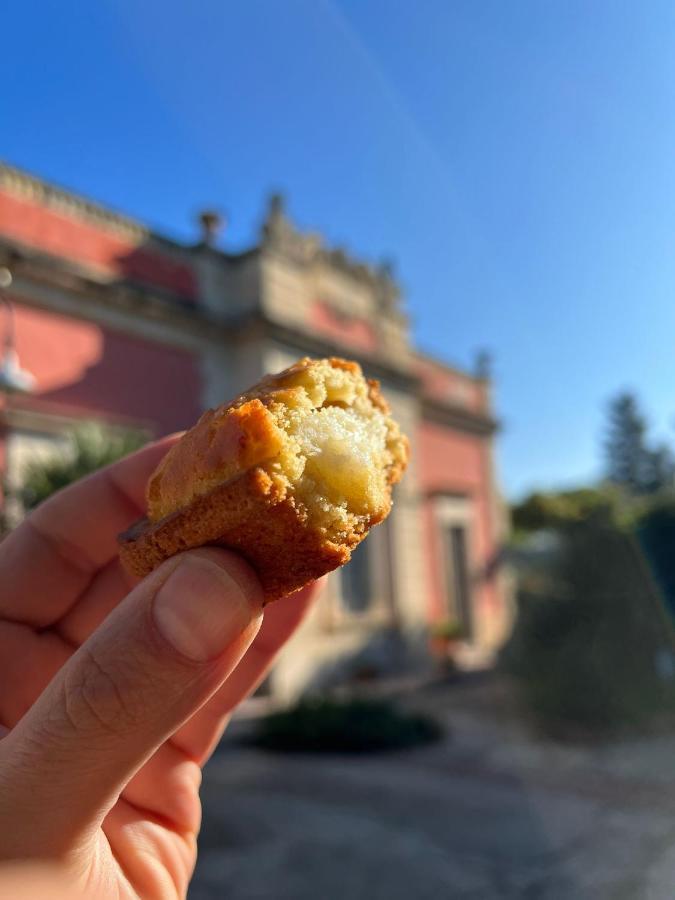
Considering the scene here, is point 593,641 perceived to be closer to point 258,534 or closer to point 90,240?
point 258,534

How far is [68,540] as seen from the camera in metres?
2.16

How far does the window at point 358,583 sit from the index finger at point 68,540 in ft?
35.3

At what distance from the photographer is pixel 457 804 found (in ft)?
19.8

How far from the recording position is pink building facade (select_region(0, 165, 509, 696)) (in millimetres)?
9242

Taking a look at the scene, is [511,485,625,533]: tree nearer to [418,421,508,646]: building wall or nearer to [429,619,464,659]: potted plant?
[418,421,508,646]: building wall

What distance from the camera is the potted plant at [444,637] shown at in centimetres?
1428

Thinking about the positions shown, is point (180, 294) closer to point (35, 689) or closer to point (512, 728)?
point (512, 728)

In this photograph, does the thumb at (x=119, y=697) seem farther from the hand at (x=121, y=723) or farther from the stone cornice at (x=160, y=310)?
the stone cornice at (x=160, y=310)

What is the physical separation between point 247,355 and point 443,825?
25.8 feet

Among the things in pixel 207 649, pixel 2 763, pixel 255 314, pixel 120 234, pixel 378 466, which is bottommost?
pixel 2 763

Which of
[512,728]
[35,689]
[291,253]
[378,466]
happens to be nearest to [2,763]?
[35,689]

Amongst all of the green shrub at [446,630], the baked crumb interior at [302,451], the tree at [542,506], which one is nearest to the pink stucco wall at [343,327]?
the green shrub at [446,630]

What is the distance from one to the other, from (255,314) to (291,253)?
1982mm

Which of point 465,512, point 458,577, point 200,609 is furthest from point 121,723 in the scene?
point 458,577
